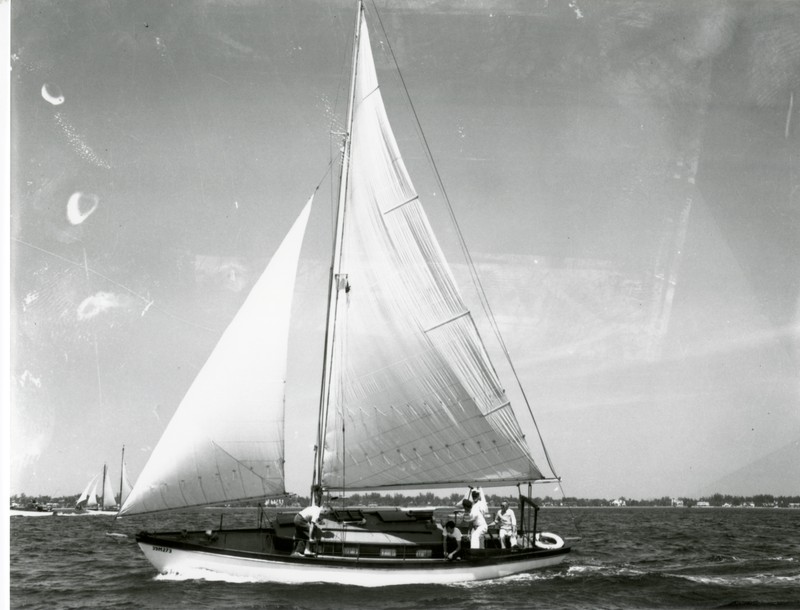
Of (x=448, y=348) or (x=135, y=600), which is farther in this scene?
(x=448, y=348)

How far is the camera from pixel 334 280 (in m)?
16.9

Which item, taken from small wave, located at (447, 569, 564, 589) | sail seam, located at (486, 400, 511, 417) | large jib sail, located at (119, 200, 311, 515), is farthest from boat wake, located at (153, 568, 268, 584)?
sail seam, located at (486, 400, 511, 417)

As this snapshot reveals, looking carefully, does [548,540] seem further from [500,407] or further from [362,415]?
[362,415]

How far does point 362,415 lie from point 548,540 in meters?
6.15

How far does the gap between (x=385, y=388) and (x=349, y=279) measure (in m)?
2.65

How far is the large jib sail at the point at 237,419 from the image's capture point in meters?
15.3

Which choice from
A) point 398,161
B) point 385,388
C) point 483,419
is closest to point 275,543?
point 385,388

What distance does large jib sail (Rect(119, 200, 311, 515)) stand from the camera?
50.3 ft

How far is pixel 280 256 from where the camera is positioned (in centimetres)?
1659

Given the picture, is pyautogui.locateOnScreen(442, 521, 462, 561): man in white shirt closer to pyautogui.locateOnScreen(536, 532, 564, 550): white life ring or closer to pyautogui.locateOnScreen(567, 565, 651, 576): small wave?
pyautogui.locateOnScreen(536, 532, 564, 550): white life ring

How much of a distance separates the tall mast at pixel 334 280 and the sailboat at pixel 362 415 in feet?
0.12

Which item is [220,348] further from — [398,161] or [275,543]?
[398,161]

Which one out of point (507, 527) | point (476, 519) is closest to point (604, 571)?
point (507, 527)

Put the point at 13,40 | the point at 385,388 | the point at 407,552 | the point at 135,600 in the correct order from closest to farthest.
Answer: the point at 135,600
the point at 13,40
the point at 407,552
the point at 385,388
